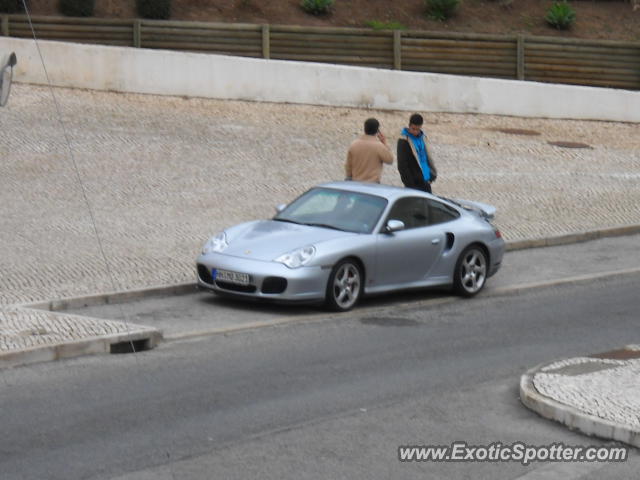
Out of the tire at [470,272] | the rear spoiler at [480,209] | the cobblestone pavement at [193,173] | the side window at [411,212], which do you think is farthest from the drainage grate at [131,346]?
the rear spoiler at [480,209]

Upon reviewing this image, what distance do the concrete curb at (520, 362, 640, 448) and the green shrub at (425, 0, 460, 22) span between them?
76.9ft

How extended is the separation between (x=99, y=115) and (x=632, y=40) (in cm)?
1525

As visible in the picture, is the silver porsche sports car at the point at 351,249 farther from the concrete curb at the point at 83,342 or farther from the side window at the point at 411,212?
the concrete curb at the point at 83,342

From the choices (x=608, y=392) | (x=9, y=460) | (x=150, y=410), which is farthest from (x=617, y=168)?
(x=9, y=460)

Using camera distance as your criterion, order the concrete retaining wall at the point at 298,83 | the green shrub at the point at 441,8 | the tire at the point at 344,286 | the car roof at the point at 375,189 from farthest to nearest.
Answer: the green shrub at the point at 441,8 < the concrete retaining wall at the point at 298,83 < the car roof at the point at 375,189 < the tire at the point at 344,286

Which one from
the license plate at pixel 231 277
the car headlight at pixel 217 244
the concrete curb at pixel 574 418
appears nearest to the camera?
the concrete curb at pixel 574 418

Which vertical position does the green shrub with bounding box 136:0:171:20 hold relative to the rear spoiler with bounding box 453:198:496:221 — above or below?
above

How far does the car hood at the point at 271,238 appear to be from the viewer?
1377cm

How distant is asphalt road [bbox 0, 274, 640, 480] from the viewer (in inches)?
326

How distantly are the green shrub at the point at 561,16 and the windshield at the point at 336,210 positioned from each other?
19.7m

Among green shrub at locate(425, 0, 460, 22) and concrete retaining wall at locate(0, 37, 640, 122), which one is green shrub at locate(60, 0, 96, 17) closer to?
concrete retaining wall at locate(0, 37, 640, 122)

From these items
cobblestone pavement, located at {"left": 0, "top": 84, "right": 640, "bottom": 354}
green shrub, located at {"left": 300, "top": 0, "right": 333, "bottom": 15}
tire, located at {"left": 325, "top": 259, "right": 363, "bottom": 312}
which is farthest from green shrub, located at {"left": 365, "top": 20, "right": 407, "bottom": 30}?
tire, located at {"left": 325, "top": 259, "right": 363, "bottom": 312}

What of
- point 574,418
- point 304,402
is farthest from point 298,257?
point 574,418

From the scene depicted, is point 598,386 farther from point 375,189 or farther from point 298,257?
point 375,189
